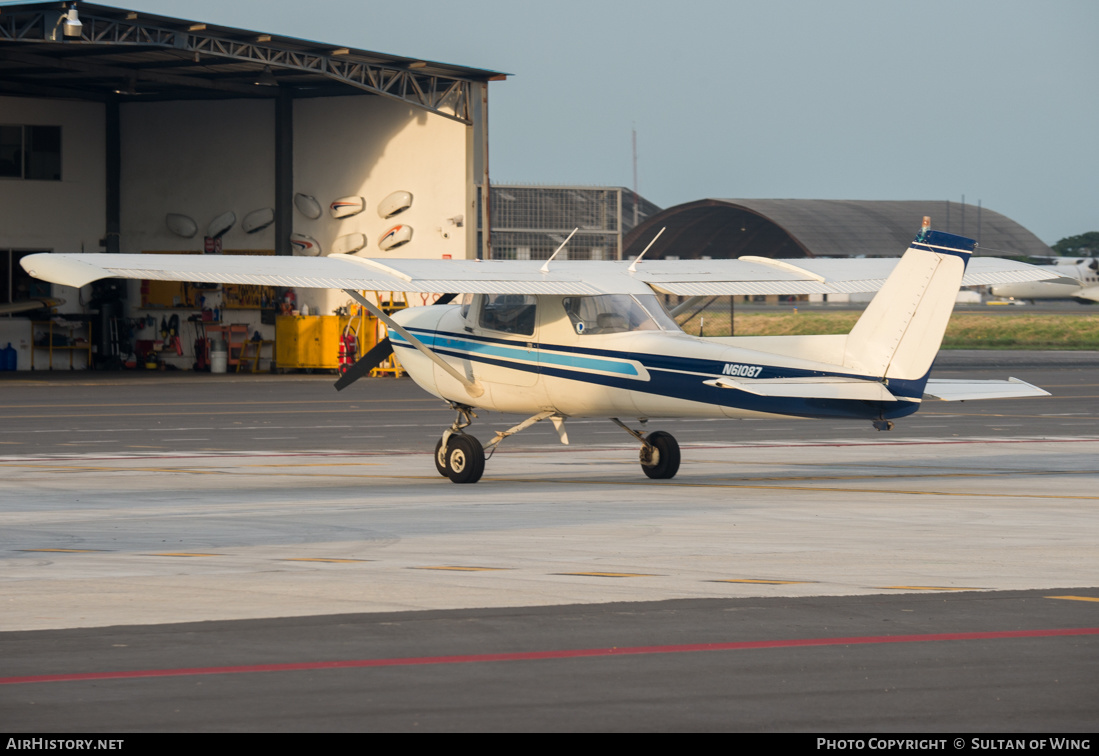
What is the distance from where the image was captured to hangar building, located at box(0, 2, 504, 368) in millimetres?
36531

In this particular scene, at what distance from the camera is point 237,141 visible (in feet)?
138

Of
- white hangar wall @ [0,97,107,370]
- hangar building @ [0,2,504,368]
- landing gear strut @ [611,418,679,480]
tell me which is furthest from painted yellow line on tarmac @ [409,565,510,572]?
white hangar wall @ [0,97,107,370]

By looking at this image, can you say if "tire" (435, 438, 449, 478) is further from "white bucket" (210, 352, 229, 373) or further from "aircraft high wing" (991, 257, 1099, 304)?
"aircraft high wing" (991, 257, 1099, 304)

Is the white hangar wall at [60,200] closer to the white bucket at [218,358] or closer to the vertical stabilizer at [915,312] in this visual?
the white bucket at [218,358]

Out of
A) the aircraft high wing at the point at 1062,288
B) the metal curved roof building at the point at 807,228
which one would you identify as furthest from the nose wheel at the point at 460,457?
the metal curved roof building at the point at 807,228

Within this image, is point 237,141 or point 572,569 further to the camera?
point 237,141

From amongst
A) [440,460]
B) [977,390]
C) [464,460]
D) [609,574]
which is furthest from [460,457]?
[609,574]

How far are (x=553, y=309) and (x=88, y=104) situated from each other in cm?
3162

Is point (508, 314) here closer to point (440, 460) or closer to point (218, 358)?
point (440, 460)

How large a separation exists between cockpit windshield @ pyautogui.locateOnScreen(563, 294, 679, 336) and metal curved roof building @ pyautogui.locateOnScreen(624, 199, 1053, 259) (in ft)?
253

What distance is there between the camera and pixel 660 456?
1617 centimetres

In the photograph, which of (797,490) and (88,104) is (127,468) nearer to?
(797,490)

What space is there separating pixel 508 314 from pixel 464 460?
1.69 meters
